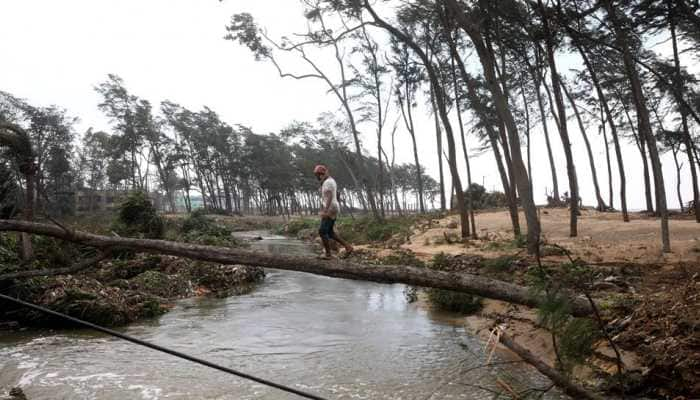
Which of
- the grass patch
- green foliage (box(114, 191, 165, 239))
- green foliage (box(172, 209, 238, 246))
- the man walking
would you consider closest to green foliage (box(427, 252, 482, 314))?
the man walking

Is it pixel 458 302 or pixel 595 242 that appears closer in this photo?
pixel 458 302

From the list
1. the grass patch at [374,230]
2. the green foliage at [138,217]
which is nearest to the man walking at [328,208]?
the grass patch at [374,230]

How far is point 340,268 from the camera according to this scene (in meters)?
2.62

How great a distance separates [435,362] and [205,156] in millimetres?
52320

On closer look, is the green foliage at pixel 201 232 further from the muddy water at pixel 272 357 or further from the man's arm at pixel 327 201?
the man's arm at pixel 327 201

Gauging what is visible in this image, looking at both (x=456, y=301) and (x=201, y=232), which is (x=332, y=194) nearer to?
(x=456, y=301)

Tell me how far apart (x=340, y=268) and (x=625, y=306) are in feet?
13.4

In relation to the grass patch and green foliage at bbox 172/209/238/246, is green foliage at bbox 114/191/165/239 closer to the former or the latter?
green foliage at bbox 172/209/238/246

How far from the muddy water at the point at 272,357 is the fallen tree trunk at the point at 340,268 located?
0.98 meters

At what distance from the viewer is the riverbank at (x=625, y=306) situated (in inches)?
151

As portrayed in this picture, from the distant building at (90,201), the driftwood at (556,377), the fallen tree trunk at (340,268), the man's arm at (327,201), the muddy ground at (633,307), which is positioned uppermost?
the distant building at (90,201)

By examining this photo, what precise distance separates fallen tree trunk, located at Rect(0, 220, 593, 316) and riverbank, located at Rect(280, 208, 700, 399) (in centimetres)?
19

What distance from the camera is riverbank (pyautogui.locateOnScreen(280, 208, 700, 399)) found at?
3.83m

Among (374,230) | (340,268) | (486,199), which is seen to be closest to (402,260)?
(340,268)
